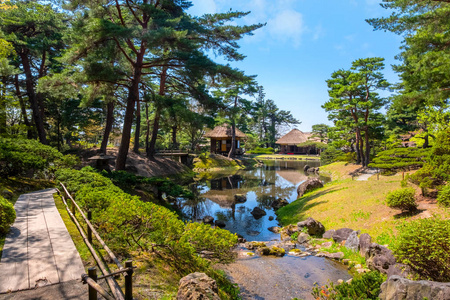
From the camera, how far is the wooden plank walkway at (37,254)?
335 centimetres

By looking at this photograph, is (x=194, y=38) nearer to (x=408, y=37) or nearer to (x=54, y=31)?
(x=408, y=37)

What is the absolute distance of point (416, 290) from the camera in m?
3.40

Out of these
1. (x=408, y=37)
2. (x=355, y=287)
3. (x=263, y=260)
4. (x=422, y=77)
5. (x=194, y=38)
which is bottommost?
(x=263, y=260)

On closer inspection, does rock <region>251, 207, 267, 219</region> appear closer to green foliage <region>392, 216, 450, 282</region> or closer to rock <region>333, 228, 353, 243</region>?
rock <region>333, 228, 353, 243</region>

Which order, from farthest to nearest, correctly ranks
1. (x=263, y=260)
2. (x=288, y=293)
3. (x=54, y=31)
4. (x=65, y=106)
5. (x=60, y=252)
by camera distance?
(x=65, y=106) → (x=54, y=31) → (x=263, y=260) → (x=288, y=293) → (x=60, y=252)

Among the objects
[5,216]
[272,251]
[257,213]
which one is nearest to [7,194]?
[5,216]

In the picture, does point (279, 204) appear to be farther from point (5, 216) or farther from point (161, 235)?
point (5, 216)

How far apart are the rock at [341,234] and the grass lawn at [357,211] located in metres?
0.43

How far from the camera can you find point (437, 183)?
7.90m

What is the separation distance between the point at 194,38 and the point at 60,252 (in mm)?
11105

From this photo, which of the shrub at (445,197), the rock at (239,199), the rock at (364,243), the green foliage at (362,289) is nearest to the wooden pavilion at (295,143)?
the rock at (239,199)

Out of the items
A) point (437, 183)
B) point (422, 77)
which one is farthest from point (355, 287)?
point (422, 77)

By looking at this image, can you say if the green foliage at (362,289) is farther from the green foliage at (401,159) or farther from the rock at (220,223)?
the green foliage at (401,159)

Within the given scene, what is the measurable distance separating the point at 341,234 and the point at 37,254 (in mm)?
7866
